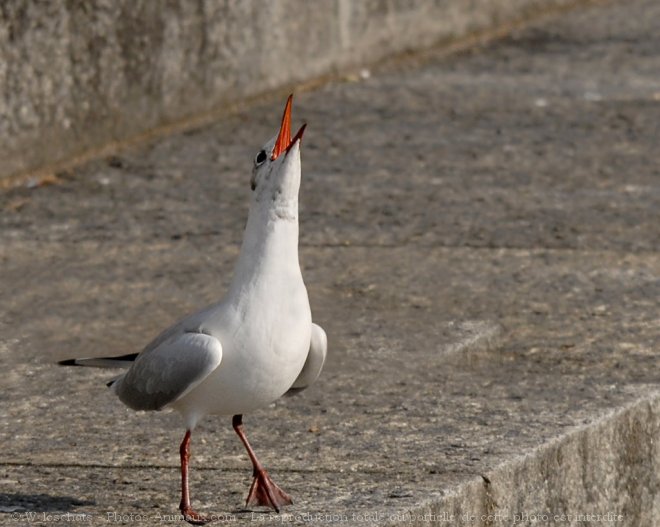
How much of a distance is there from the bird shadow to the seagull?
0.26m

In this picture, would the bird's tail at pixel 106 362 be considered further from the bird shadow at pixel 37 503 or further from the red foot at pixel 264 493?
the red foot at pixel 264 493

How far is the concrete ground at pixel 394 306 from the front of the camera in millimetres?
3510

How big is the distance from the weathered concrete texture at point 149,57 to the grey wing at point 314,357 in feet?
9.97

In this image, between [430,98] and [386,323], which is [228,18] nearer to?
[430,98]

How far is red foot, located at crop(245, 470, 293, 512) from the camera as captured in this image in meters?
3.23

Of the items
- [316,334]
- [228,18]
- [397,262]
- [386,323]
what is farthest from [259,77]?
[316,334]

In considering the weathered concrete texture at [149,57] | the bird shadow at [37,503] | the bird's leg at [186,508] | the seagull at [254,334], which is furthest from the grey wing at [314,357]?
the weathered concrete texture at [149,57]

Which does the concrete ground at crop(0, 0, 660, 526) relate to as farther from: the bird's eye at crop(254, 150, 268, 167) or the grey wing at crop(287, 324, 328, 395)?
the bird's eye at crop(254, 150, 268, 167)

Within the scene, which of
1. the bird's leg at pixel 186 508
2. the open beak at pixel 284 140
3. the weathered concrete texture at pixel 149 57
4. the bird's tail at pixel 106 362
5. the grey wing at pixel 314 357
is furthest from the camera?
the weathered concrete texture at pixel 149 57

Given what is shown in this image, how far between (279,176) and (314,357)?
17.4 inches

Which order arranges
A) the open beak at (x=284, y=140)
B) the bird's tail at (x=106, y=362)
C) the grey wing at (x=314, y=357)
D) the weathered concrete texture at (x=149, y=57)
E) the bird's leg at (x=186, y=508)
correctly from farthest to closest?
the weathered concrete texture at (x=149, y=57) → the bird's tail at (x=106, y=362) → the grey wing at (x=314, y=357) → the bird's leg at (x=186, y=508) → the open beak at (x=284, y=140)

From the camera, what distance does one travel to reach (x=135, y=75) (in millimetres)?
6660

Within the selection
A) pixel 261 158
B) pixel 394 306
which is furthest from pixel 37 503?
pixel 394 306

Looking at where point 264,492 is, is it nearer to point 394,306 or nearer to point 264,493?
point 264,493
